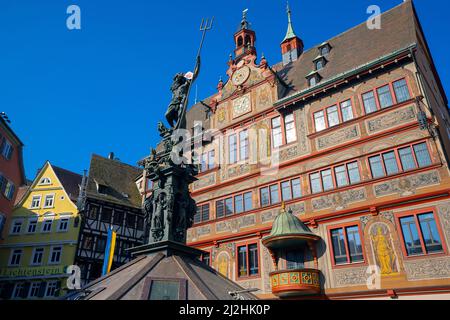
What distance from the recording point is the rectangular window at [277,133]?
19.3m

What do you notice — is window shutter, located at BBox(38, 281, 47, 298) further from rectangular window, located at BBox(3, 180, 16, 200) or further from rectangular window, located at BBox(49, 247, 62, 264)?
rectangular window, located at BBox(3, 180, 16, 200)

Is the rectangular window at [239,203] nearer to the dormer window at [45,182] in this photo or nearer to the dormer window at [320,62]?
the dormer window at [320,62]

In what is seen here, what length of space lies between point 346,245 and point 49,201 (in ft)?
88.8

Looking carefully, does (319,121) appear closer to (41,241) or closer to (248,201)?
(248,201)

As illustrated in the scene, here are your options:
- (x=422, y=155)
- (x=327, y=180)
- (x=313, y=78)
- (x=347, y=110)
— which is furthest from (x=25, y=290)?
(x=422, y=155)

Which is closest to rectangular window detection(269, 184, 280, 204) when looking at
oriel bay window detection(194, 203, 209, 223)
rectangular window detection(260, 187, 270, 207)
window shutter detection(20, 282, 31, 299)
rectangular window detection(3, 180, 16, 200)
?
rectangular window detection(260, 187, 270, 207)

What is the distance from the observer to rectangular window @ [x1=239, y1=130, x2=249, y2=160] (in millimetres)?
20422

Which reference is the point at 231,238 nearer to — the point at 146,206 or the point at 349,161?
the point at 349,161

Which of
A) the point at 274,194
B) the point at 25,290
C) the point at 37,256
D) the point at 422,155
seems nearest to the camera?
the point at 422,155

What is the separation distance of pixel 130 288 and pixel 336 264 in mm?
11748

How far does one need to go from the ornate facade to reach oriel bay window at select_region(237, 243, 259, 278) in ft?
0.26

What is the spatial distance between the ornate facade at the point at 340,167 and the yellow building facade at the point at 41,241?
1368 centimetres

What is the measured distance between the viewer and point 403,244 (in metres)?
13.5

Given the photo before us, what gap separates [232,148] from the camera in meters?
21.3
